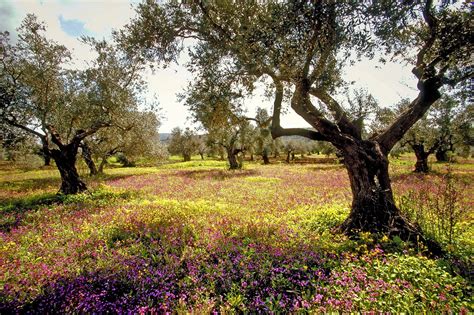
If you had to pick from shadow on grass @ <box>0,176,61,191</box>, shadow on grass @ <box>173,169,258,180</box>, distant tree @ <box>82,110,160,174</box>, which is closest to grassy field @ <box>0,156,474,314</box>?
distant tree @ <box>82,110,160,174</box>

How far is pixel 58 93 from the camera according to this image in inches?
638

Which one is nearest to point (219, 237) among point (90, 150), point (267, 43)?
point (267, 43)

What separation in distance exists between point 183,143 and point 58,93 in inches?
2891

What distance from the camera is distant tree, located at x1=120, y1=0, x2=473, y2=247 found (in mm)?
6727

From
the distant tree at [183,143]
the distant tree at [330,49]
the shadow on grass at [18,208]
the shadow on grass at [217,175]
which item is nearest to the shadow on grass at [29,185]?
the shadow on grass at [18,208]

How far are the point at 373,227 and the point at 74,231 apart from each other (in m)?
11.0

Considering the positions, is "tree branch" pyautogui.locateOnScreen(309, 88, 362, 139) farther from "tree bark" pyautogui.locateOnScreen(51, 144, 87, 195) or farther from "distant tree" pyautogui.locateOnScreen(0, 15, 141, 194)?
"tree bark" pyautogui.locateOnScreen(51, 144, 87, 195)

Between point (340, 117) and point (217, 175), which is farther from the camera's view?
point (217, 175)

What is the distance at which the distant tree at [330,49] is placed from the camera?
22.1 ft

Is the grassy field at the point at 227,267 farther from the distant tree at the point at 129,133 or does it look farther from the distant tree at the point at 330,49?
the distant tree at the point at 129,133

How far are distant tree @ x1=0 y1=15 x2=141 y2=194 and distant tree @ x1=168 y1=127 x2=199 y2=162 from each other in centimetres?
6763

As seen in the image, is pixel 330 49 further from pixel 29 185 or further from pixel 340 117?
pixel 29 185

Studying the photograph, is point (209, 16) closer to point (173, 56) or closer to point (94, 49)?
point (173, 56)

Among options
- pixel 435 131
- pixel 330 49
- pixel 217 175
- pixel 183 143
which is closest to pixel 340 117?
pixel 330 49
